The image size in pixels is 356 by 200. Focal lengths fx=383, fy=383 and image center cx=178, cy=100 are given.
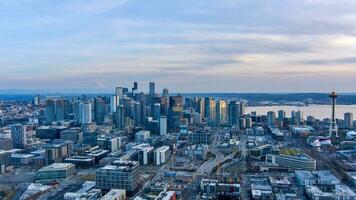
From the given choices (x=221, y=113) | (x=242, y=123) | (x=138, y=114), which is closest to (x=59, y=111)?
(x=138, y=114)

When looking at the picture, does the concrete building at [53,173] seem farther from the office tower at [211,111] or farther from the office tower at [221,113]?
the office tower at [221,113]

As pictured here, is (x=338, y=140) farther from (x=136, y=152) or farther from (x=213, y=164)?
(x=136, y=152)

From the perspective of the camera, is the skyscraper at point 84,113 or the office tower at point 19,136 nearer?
the office tower at point 19,136

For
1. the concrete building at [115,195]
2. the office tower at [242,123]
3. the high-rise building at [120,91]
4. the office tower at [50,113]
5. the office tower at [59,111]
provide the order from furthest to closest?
the high-rise building at [120,91] < the office tower at [59,111] < the office tower at [50,113] < the office tower at [242,123] < the concrete building at [115,195]

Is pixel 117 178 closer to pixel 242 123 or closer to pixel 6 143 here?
pixel 6 143

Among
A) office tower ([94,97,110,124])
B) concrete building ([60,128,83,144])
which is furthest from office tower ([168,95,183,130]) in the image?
concrete building ([60,128,83,144])

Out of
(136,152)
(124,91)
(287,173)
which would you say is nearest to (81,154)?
(136,152)

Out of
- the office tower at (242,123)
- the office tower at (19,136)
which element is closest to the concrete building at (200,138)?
the office tower at (242,123)
